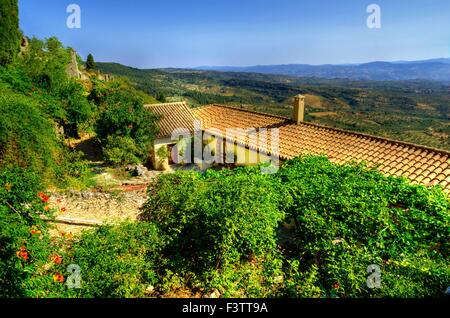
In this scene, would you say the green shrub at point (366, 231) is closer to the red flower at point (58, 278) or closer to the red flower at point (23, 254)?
the red flower at point (58, 278)

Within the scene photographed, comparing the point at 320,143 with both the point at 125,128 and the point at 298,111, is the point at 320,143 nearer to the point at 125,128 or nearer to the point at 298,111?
the point at 298,111

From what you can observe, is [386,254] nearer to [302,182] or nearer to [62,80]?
[302,182]

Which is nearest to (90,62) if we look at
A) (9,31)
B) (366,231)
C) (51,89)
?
(9,31)

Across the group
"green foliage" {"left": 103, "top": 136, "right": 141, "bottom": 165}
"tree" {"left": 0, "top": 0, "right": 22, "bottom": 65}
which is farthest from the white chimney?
"tree" {"left": 0, "top": 0, "right": 22, "bottom": 65}

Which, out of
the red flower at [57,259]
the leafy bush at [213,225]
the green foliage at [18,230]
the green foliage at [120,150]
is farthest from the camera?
the green foliage at [120,150]

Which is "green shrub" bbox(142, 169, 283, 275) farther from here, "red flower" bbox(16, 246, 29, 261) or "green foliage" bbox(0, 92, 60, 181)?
"green foliage" bbox(0, 92, 60, 181)

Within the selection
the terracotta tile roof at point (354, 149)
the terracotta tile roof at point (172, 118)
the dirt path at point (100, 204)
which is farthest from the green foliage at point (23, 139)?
the terracotta tile roof at point (354, 149)
